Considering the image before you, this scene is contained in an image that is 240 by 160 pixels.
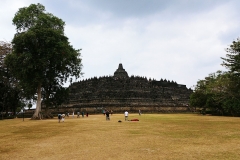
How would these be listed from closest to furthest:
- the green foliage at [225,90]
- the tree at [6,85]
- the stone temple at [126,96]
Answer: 1. the green foliage at [225,90]
2. the tree at [6,85]
3. the stone temple at [126,96]

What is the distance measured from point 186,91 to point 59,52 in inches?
1854

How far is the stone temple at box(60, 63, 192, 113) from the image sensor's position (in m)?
52.8

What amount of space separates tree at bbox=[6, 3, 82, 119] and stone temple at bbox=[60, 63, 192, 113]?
18.9 metres

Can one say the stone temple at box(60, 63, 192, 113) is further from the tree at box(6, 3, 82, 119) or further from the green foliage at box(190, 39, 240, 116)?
the tree at box(6, 3, 82, 119)

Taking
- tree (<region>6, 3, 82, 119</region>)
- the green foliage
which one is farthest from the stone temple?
tree (<region>6, 3, 82, 119</region>)

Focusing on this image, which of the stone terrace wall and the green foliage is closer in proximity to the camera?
the green foliage

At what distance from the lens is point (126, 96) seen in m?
55.8

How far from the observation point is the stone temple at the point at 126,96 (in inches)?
2078

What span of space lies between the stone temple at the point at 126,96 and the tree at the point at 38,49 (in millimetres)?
18879

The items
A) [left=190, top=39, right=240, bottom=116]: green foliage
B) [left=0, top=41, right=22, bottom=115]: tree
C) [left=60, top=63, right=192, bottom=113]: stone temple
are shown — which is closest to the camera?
[left=190, top=39, right=240, bottom=116]: green foliage

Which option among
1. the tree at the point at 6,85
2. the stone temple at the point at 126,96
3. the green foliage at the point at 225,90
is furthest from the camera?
the stone temple at the point at 126,96

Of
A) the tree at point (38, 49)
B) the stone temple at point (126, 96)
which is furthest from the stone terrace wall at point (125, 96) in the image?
the tree at point (38, 49)

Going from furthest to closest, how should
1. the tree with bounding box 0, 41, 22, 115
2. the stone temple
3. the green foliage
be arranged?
the stone temple, the tree with bounding box 0, 41, 22, 115, the green foliage

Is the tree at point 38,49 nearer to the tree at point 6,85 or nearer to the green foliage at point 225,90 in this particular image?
the tree at point 6,85
